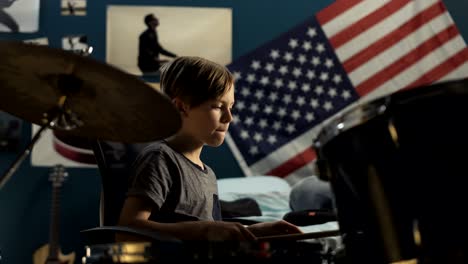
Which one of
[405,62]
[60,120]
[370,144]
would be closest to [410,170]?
[370,144]

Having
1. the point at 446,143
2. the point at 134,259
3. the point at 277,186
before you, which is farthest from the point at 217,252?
the point at 277,186

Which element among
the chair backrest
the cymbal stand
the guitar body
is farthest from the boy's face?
the guitar body

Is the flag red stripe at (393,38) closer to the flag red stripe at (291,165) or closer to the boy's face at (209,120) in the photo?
the flag red stripe at (291,165)

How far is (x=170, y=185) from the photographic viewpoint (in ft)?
4.23

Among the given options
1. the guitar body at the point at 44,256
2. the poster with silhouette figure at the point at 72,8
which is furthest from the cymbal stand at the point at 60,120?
the poster with silhouette figure at the point at 72,8

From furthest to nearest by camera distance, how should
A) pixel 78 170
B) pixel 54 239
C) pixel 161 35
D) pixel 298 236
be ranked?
pixel 161 35 < pixel 78 170 < pixel 54 239 < pixel 298 236

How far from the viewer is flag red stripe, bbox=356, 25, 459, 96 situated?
3.67 metres

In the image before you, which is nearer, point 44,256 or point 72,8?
point 44,256

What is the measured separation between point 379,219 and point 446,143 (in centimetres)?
17

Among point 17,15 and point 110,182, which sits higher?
point 17,15

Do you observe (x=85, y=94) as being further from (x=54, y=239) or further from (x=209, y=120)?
(x=54, y=239)

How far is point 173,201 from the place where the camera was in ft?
4.25

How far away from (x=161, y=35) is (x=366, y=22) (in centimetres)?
131

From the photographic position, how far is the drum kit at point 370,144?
86cm
